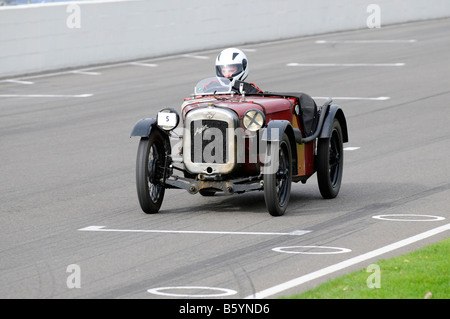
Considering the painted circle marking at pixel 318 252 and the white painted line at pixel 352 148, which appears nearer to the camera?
the painted circle marking at pixel 318 252

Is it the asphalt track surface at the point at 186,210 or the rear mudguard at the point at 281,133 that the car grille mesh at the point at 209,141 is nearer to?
the rear mudguard at the point at 281,133

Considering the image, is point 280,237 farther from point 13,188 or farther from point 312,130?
point 13,188

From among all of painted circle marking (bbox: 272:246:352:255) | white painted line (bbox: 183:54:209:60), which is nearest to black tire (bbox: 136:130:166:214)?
painted circle marking (bbox: 272:246:352:255)

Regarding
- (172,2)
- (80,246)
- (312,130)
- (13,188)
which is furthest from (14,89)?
(80,246)

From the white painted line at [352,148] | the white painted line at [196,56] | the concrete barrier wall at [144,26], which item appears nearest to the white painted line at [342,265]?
the white painted line at [352,148]

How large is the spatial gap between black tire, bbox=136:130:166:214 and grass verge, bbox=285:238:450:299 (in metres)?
2.96

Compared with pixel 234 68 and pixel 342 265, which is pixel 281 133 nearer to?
pixel 234 68

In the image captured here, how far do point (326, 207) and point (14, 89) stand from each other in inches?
546

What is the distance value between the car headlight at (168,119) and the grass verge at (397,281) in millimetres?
3032

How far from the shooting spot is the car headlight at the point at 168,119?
10.7 m

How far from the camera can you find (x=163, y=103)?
2061 cm

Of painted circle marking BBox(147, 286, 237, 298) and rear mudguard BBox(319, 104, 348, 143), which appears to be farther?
rear mudguard BBox(319, 104, 348, 143)

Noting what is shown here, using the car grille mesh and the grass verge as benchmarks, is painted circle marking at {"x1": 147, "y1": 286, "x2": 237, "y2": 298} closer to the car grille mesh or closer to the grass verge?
the grass verge

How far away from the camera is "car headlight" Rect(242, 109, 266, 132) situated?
34.4 ft
